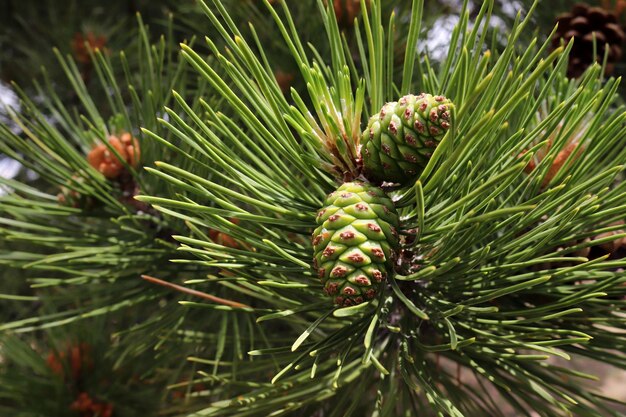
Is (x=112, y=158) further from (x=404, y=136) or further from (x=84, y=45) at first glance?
(x=84, y=45)

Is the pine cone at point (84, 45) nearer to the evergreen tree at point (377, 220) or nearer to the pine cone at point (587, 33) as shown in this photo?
the evergreen tree at point (377, 220)

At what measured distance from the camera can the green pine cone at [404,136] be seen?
0.40 m

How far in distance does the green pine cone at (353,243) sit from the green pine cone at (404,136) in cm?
3

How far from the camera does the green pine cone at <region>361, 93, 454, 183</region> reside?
1.32 ft

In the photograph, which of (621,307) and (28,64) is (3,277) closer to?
(28,64)

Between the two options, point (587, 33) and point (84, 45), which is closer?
point (587, 33)

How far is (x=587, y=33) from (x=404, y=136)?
0.47m

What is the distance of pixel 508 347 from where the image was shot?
0.46 metres

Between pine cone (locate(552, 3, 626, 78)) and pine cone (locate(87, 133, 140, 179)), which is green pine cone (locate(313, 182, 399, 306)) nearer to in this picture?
pine cone (locate(87, 133, 140, 179))

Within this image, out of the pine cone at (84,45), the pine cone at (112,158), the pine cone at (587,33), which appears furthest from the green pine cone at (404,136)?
the pine cone at (84,45)

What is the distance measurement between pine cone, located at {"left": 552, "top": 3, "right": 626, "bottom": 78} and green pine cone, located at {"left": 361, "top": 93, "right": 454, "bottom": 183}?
0.43 meters

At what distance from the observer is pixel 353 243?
1.35 feet

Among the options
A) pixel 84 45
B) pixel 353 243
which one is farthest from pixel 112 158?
pixel 84 45

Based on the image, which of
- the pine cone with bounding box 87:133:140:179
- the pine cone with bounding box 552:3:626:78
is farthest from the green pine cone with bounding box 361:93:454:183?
the pine cone with bounding box 552:3:626:78
